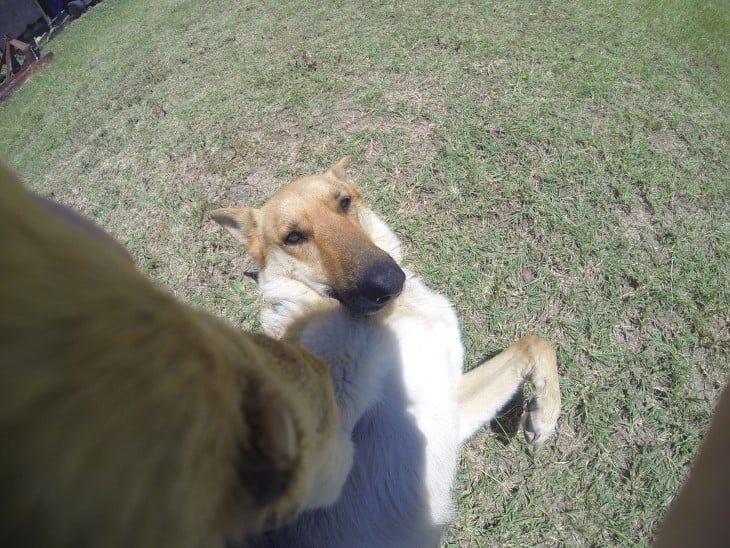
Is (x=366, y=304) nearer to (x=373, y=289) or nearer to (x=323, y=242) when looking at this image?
(x=373, y=289)

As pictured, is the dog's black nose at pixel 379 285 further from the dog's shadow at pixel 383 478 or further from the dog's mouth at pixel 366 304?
the dog's shadow at pixel 383 478

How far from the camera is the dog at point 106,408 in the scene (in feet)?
1.81

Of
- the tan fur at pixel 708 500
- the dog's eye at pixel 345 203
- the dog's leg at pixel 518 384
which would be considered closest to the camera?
the tan fur at pixel 708 500

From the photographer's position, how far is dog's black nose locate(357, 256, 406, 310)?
8.24 feet

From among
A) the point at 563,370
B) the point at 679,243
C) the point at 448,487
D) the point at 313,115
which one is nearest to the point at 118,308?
the point at 448,487

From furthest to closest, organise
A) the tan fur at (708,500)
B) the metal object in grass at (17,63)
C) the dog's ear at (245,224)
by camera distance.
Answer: the metal object in grass at (17,63) → the dog's ear at (245,224) → the tan fur at (708,500)

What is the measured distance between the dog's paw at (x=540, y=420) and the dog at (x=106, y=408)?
93.7 inches

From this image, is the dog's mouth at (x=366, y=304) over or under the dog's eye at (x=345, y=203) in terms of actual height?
under

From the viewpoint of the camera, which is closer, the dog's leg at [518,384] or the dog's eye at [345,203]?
the dog's leg at [518,384]

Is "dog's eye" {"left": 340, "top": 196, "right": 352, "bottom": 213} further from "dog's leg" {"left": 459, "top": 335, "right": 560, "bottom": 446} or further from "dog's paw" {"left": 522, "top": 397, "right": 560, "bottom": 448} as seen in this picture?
"dog's paw" {"left": 522, "top": 397, "right": 560, "bottom": 448}

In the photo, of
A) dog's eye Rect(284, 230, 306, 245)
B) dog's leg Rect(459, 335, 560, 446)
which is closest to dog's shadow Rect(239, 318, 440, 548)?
dog's leg Rect(459, 335, 560, 446)

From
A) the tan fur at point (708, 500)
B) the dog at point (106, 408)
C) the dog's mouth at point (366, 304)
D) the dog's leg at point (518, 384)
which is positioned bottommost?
the dog's leg at point (518, 384)

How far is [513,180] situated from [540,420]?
7.42ft

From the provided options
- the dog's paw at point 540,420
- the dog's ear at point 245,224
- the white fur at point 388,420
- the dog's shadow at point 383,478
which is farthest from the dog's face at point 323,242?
the dog's paw at point 540,420
